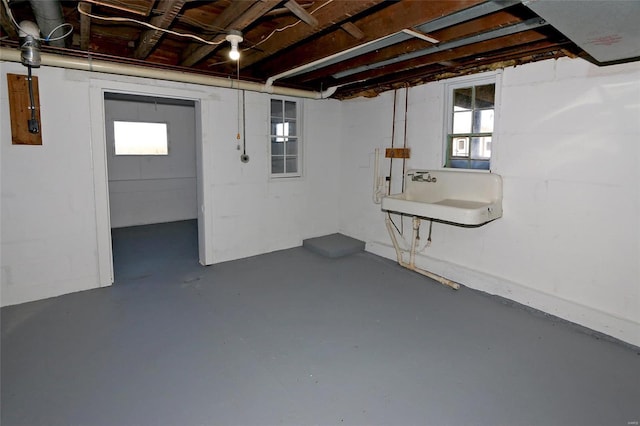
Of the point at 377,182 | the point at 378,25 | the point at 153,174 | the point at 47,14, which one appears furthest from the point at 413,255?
the point at 153,174

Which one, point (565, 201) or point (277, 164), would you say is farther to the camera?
point (277, 164)

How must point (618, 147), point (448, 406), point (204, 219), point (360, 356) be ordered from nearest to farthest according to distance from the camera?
point (448, 406) < point (360, 356) < point (618, 147) < point (204, 219)

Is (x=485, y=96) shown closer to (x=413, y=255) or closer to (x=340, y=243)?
(x=413, y=255)

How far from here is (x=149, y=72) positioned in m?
3.71

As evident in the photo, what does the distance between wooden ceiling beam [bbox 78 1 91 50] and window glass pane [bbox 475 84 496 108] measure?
11.7 ft

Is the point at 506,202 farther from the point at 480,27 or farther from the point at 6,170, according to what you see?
the point at 6,170

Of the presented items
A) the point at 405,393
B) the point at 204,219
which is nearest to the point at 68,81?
the point at 204,219

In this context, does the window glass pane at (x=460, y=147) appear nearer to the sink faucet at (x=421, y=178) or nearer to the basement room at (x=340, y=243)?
the basement room at (x=340, y=243)

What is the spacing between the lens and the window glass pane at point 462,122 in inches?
155

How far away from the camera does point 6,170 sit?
321cm

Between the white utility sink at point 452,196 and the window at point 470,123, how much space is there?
20cm

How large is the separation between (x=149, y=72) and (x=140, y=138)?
3.64 metres

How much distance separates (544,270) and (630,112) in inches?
57.8

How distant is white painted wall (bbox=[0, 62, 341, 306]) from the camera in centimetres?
328
